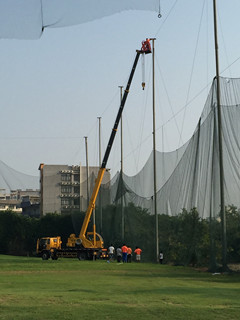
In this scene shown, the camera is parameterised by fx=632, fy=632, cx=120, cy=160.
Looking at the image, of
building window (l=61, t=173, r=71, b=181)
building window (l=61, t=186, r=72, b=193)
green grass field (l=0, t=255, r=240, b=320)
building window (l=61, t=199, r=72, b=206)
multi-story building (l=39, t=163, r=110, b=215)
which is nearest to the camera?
green grass field (l=0, t=255, r=240, b=320)

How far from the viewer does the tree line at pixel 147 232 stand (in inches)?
1215

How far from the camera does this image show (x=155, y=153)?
153ft

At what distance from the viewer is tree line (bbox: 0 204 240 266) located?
30.9 metres

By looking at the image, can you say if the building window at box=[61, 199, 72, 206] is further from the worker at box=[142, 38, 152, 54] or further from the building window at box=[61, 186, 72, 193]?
the worker at box=[142, 38, 152, 54]

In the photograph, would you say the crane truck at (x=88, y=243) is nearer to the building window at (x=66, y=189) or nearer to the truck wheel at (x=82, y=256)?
the truck wheel at (x=82, y=256)

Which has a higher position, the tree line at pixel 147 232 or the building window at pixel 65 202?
the building window at pixel 65 202

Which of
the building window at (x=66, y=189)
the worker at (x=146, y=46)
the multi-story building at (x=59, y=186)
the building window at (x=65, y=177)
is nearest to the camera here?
the worker at (x=146, y=46)

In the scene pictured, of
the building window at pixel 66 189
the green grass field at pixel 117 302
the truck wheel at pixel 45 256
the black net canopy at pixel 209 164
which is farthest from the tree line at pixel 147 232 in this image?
the building window at pixel 66 189

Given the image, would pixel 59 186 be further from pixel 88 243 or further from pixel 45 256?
pixel 88 243

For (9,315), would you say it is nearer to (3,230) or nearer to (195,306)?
(195,306)

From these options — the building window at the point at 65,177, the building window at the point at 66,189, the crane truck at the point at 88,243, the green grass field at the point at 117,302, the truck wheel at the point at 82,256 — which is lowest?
the green grass field at the point at 117,302

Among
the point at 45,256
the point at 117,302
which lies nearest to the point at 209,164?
the point at 117,302

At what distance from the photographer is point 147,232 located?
4888 cm

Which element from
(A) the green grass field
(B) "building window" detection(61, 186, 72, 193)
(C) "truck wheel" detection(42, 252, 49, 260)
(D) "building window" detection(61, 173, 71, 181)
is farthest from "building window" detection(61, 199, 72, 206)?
(A) the green grass field
